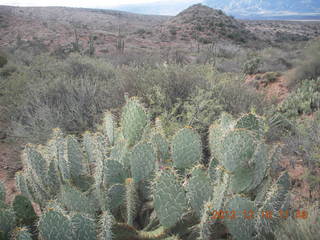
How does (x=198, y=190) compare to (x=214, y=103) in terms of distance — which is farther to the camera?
(x=214, y=103)

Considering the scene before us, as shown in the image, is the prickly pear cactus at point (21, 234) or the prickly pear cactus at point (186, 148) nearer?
the prickly pear cactus at point (21, 234)

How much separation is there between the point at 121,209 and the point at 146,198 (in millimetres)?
268

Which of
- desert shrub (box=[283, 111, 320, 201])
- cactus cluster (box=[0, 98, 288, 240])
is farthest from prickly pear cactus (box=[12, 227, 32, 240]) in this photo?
desert shrub (box=[283, 111, 320, 201])

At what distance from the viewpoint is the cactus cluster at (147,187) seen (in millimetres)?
1766

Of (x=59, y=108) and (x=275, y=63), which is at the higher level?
(x=275, y=63)

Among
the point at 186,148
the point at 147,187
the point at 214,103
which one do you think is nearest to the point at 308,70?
the point at 214,103

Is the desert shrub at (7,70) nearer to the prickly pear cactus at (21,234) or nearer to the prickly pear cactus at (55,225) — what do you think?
the prickly pear cactus at (21,234)

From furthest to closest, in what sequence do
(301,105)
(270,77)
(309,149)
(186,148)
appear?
(270,77) → (301,105) → (309,149) → (186,148)

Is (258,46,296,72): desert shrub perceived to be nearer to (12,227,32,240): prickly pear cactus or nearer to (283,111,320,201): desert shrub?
(283,111,320,201): desert shrub

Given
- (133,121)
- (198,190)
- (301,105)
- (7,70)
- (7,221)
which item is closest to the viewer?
(7,221)

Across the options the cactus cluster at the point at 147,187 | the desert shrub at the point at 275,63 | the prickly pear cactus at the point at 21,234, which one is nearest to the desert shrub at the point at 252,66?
the desert shrub at the point at 275,63

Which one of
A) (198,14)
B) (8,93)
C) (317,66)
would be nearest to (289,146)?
(8,93)

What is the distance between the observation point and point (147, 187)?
201 centimetres

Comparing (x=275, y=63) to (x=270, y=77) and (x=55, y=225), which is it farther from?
(x=55, y=225)
